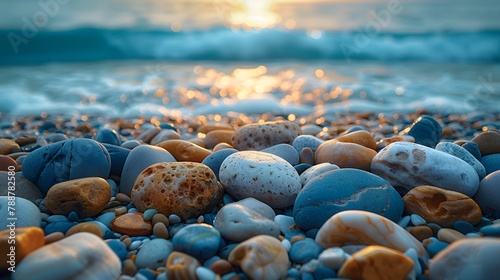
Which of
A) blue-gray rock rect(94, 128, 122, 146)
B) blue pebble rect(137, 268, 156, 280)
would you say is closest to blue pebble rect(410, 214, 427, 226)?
blue pebble rect(137, 268, 156, 280)

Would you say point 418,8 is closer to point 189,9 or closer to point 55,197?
point 189,9

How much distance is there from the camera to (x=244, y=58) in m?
12.3

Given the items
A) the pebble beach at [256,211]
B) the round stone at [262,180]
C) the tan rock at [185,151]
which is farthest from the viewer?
the tan rock at [185,151]

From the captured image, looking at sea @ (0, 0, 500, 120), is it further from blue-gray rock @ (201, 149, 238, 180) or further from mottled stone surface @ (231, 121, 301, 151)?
blue-gray rock @ (201, 149, 238, 180)

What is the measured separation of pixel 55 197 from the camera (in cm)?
191

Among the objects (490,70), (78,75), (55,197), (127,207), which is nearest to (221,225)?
(127,207)

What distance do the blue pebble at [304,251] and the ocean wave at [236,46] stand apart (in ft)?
35.9

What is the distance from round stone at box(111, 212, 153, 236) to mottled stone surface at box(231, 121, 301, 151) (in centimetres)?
105

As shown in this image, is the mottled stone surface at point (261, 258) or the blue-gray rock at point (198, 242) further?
the blue-gray rock at point (198, 242)

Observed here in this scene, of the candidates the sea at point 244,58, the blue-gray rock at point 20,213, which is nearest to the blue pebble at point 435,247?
the blue-gray rock at point 20,213

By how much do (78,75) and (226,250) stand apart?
8512 millimetres

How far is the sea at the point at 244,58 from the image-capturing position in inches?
243

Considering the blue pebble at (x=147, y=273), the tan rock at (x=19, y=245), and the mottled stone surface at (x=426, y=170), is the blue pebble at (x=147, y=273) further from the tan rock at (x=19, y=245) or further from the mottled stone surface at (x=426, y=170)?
the mottled stone surface at (x=426, y=170)

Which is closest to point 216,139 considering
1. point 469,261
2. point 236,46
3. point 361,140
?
point 361,140
